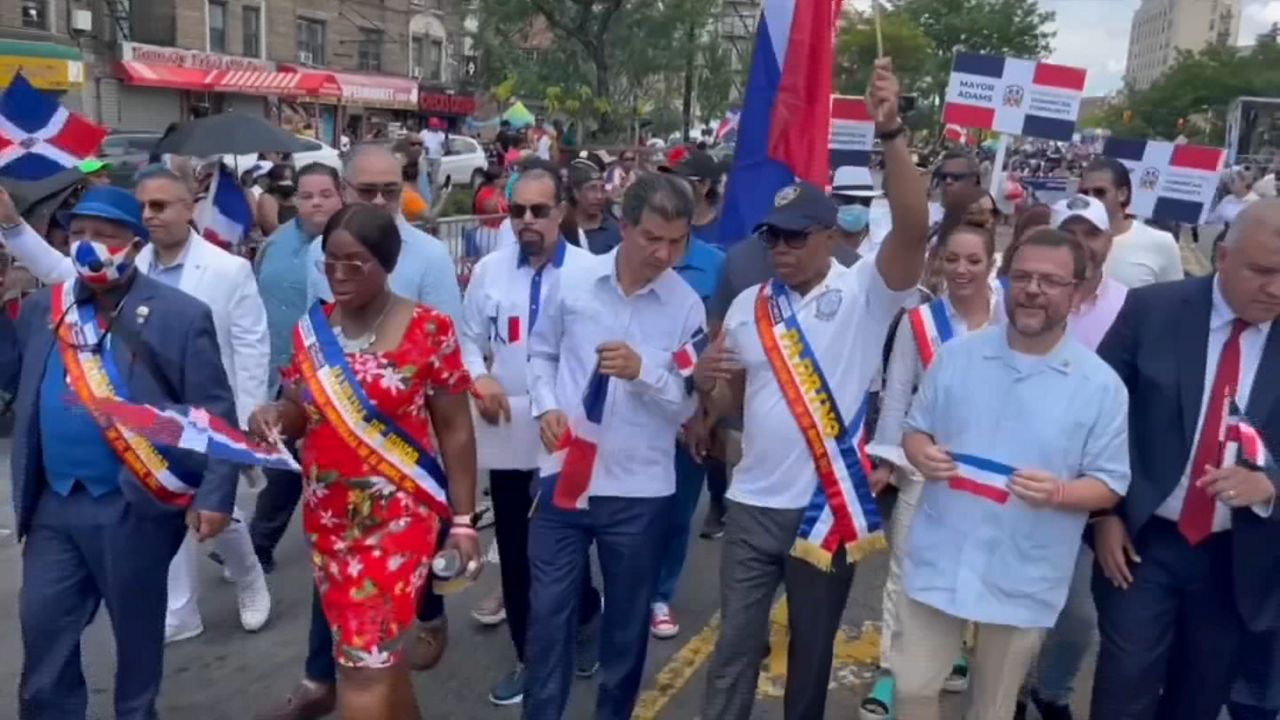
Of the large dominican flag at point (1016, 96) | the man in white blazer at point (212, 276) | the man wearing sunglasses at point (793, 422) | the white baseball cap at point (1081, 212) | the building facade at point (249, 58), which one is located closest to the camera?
the man wearing sunglasses at point (793, 422)

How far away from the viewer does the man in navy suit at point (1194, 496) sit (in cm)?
350

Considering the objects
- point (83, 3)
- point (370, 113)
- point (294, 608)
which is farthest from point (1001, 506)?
point (370, 113)

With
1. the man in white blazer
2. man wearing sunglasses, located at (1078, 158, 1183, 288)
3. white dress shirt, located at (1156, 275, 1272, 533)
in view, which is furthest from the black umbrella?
white dress shirt, located at (1156, 275, 1272, 533)

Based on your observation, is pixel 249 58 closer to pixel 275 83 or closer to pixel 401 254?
pixel 275 83

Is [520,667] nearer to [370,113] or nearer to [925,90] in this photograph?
[370,113]

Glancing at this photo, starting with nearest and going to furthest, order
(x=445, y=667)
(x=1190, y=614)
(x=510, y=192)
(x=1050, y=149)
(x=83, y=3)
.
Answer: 1. (x=1190, y=614)
2. (x=510, y=192)
3. (x=445, y=667)
4. (x=83, y=3)
5. (x=1050, y=149)

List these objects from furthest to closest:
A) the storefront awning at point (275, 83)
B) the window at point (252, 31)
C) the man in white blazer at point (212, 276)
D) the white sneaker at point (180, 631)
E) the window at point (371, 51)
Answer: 1. the window at point (371, 51)
2. the window at point (252, 31)
3. the storefront awning at point (275, 83)
4. the white sneaker at point (180, 631)
5. the man in white blazer at point (212, 276)

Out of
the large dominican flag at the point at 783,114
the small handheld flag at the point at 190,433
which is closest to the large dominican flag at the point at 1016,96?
the large dominican flag at the point at 783,114

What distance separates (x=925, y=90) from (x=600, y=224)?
145ft

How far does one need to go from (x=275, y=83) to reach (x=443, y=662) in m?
33.5

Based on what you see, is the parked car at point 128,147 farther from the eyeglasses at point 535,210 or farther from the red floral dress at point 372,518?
the red floral dress at point 372,518

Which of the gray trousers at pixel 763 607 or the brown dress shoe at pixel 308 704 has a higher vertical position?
the gray trousers at pixel 763 607

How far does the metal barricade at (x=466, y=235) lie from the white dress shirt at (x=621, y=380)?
6134 millimetres

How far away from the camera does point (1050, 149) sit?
58.0 m
